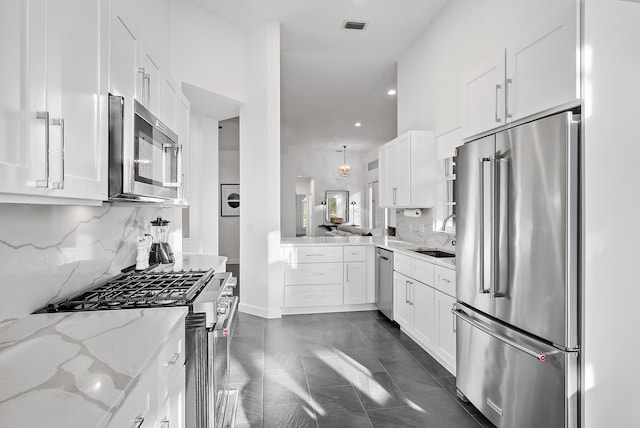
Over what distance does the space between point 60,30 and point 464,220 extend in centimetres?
220

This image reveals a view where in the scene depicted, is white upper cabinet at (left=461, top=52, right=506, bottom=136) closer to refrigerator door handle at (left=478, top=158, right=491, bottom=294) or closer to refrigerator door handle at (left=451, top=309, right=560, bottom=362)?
refrigerator door handle at (left=478, top=158, right=491, bottom=294)

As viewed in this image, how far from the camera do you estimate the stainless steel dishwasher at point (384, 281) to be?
402 cm

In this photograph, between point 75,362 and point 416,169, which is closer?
point 75,362

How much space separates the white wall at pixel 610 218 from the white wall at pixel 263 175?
319 cm

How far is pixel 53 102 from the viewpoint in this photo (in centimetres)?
102

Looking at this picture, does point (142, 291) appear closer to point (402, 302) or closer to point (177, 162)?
point (177, 162)

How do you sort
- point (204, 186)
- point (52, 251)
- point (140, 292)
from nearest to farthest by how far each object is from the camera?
point (52, 251), point (140, 292), point (204, 186)

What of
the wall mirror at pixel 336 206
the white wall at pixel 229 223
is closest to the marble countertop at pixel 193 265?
the white wall at pixel 229 223

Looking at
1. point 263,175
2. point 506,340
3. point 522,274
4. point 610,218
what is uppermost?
point 263,175

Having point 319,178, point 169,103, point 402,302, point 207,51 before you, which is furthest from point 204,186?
point 319,178

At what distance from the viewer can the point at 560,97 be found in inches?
65.6

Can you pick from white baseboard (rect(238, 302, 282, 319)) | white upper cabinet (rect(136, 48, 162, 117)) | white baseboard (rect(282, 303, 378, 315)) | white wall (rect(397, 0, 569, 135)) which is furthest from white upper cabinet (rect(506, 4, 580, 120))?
white baseboard (rect(238, 302, 282, 319))

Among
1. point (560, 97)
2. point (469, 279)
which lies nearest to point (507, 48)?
point (560, 97)

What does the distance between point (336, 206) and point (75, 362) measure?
991 centimetres
